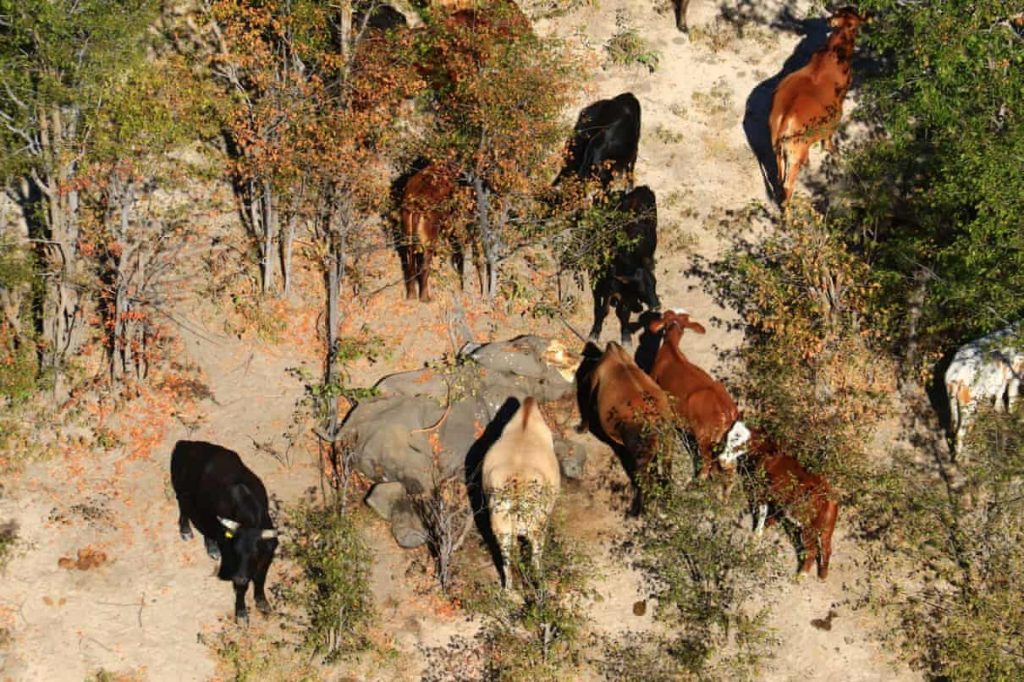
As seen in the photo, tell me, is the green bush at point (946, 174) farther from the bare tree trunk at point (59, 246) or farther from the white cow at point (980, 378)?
the bare tree trunk at point (59, 246)

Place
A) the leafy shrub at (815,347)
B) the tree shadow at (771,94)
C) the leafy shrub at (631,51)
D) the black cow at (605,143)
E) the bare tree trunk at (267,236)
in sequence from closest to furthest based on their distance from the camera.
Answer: the leafy shrub at (815,347), the bare tree trunk at (267,236), the black cow at (605,143), the tree shadow at (771,94), the leafy shrub at (631,51)

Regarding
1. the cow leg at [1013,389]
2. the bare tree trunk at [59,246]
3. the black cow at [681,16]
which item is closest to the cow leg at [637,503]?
the cow leg at [1013,389]

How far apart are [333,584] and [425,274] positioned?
6.89 meters

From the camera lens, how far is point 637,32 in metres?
25.4

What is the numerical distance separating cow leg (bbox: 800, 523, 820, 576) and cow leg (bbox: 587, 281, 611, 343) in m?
5.45

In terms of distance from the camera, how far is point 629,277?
1958cm

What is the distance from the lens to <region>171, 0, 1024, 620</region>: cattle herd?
50.6 ft

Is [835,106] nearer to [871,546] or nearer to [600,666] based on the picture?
[871,546]

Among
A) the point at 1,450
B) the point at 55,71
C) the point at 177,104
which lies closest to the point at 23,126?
the point at 55,71

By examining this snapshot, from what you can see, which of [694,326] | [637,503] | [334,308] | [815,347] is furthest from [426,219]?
[815,347]

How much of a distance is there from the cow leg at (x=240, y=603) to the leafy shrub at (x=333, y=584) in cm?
67

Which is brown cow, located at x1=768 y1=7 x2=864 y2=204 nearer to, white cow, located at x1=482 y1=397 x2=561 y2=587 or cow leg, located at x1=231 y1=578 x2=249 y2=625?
white cow, located at x1=482 y1=397 x2=561 y2=587

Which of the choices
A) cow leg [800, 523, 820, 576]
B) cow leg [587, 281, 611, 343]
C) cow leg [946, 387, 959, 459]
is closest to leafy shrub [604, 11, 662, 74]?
cow leg [587, 281, 611, 343]

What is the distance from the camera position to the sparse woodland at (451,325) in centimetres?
1521
